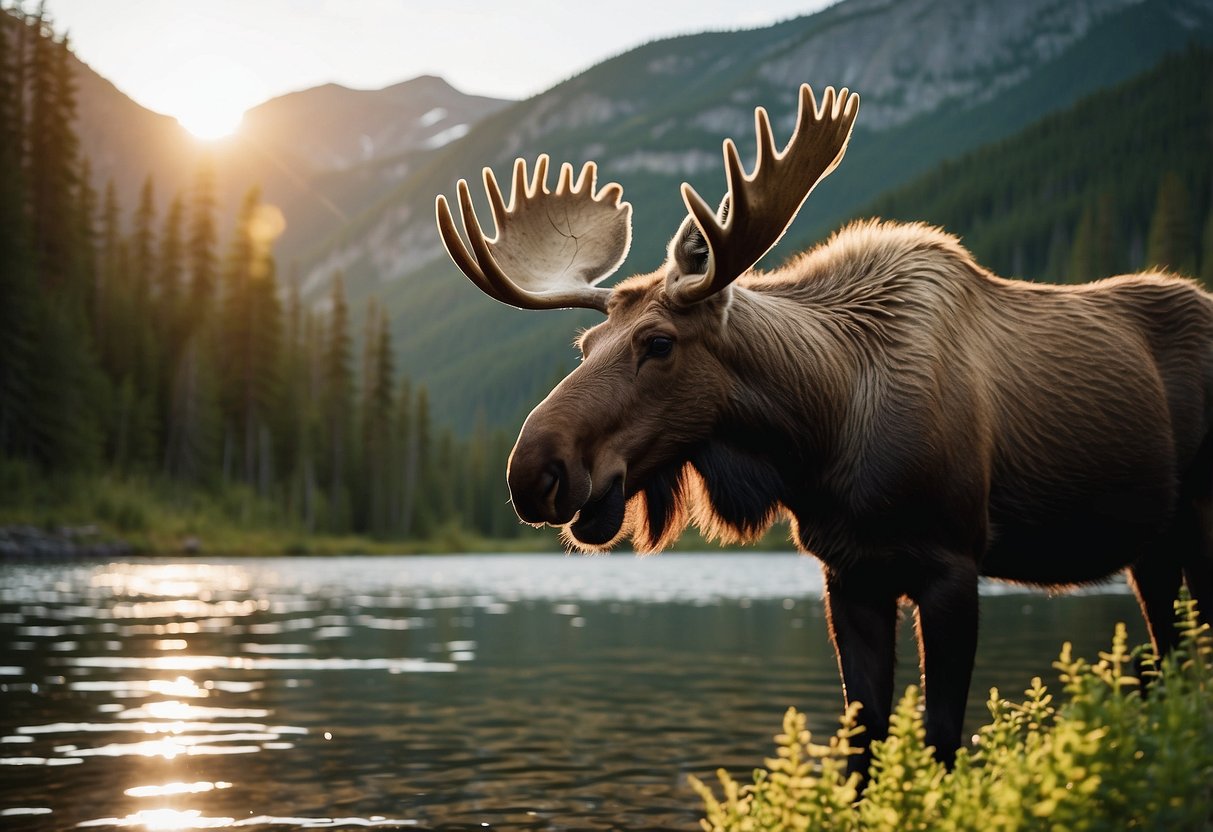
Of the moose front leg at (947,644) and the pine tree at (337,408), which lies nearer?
the moose front leg at (947,644)

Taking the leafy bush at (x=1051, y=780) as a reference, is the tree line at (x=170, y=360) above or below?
above

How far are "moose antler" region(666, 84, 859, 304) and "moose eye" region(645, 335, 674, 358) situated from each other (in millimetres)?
160

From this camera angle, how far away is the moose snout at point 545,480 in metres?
4.43

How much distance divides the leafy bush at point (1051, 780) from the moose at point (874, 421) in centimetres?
93

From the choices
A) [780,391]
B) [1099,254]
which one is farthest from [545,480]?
[1099,254]

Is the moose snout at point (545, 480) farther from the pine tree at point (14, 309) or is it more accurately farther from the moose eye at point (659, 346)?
the pine tree at point (14, 309)

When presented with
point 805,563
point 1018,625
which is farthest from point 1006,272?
point 1018,625

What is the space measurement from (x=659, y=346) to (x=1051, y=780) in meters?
2.21

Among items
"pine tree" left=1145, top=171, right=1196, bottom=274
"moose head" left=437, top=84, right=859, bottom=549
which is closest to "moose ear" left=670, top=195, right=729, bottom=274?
"moose head" left=437, top=84, right=859, bottom=549

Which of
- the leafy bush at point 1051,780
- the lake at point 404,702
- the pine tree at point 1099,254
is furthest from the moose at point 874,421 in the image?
the pine tree at point 1099,254

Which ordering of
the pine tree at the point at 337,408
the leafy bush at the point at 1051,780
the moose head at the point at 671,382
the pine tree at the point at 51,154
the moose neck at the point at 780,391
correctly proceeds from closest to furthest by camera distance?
the leafy bush at the point at 1051,780 < the moose head at the point at 671,382 < the moose neck at the point at 780,391 < the pine tree at the point at 51,154 < the pine tree at the point at 337,408

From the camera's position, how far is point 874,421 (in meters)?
4.96

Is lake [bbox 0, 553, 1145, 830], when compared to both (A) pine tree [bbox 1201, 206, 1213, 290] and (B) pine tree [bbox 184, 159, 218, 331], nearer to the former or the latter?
(B) pine tree [bbox 184, 159, 218, 331]

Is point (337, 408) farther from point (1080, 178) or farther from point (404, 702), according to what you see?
point (1080, 178)
